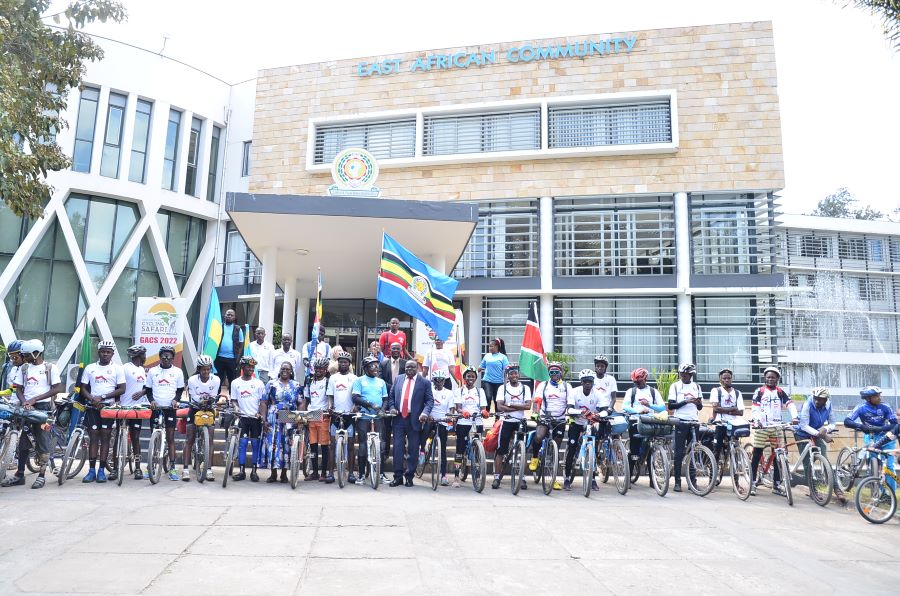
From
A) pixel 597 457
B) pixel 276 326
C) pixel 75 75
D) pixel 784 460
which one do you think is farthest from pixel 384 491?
pixel 276 326

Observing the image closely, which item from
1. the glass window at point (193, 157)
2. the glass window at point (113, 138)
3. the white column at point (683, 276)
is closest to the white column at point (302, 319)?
the glass window at point (193, 157)

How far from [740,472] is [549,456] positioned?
2.85 m

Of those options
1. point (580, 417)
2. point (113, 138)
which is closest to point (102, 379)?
point (580, 417)

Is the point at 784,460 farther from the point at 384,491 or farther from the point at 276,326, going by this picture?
the point at 276,326

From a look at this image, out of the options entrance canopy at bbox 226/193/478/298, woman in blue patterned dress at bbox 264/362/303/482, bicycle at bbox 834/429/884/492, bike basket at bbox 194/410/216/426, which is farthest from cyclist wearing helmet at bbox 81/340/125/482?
bicycle at bbox 834/429/884/492

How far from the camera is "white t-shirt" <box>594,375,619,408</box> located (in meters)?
9.97

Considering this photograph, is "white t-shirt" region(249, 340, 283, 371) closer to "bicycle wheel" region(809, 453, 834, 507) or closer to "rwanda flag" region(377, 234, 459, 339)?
"rwanda flag" region(377, 234, 459, 339)

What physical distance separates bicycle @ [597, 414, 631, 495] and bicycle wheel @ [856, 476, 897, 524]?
2863mm

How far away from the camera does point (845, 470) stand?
9750mm

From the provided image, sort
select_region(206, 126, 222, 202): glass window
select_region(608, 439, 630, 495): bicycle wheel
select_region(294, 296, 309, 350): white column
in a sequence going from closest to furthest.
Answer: select_region(608, 439, 630, 495): bicycle wheel, select_region(294, 296, 309, 350): white column, select_region(206, 126, 222, 202): glass window

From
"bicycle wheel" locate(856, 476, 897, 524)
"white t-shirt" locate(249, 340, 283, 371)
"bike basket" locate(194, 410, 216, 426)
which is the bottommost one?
"bicycle wheel" locate(856, 476, 897, 524)

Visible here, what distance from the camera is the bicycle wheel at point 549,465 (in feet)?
30.6

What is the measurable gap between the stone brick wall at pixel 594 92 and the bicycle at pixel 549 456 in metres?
12.6

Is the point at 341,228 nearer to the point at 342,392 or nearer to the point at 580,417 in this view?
the point at 342,392
